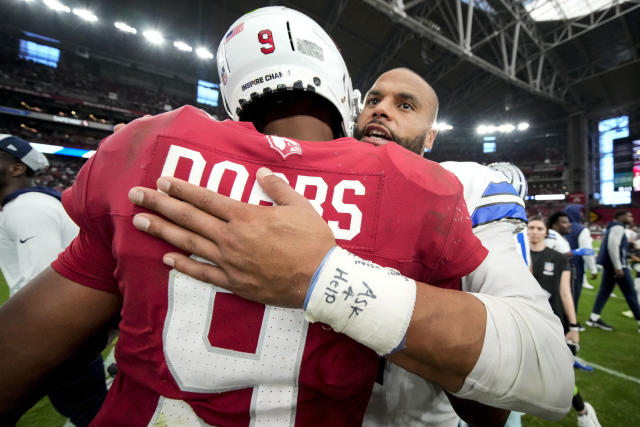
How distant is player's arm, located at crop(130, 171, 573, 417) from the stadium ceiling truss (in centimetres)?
1080

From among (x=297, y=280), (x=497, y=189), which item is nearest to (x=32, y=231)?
(x=297, y=280)

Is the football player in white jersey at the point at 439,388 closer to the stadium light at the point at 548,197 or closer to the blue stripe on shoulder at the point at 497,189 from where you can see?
the blue stripe on shoulder at the point at 497,189

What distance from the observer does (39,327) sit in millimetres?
999

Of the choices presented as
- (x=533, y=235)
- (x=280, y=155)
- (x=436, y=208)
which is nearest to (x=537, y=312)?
(x=436, y=208)

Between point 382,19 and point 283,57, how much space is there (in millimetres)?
14530

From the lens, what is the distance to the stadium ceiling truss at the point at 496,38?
1150cm

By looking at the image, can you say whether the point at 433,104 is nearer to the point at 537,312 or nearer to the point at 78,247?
the point at 537,312

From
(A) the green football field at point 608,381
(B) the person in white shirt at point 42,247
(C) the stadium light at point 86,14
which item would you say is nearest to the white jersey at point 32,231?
(B) the person in white shirt at point 42,247

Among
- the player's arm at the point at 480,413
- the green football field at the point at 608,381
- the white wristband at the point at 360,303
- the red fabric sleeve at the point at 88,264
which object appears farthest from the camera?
the green football field at the point at 608,381

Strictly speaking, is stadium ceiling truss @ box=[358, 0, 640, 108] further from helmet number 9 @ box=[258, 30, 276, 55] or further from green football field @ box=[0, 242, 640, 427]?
green football field @ box=[0, 242, 640, 427]

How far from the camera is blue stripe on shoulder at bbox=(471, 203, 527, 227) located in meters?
1.25

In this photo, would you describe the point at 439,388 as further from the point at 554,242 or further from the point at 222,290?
the point at 554,242

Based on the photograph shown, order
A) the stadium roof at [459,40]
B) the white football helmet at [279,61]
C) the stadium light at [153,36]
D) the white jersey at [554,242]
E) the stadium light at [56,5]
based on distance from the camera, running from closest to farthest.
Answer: the white football helmet at [279,61], the white jersey at [554,242], the stadium roof at [459,40], the stadium light at [56,5], the stadium light at [153,36]

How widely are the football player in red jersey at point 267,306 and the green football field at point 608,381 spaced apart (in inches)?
129
